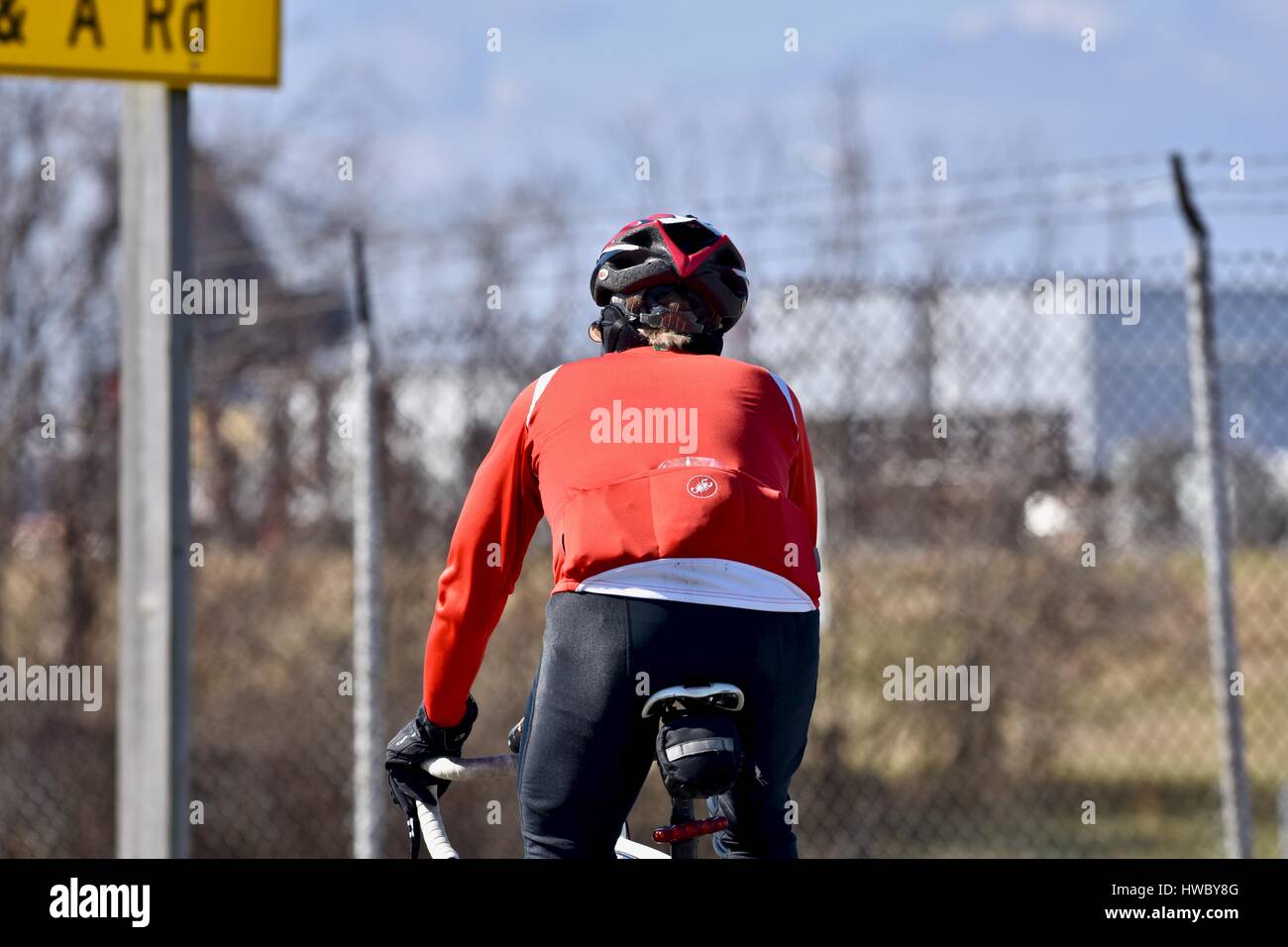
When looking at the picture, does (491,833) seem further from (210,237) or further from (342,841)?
(210,237)

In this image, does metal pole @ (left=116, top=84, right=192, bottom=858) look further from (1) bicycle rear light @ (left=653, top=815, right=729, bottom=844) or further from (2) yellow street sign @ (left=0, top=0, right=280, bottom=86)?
(1) bicycle rear light @ (left=653, top=815, right=729, bottom=844)

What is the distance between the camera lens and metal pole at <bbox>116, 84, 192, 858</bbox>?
479 cm

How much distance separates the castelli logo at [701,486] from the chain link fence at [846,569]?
3530 mm

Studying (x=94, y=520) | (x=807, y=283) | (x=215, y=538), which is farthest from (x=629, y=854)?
(x=94, y=520)

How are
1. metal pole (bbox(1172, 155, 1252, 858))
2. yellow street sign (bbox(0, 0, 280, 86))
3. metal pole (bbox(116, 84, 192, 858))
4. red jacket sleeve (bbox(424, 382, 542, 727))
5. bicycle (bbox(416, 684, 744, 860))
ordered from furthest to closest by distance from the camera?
metal pole (bbox(1172, 155, 1252, 858)) < metal pole (bbox(116, 84, 192, 858)) < yellow street sign (bbox(0, 0, 280, 86)) < red jacket sleeve (bbox(424, 382, 542, 727)) < bicycle (bbox(416, 684, 744, 860))

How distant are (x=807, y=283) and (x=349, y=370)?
2058 mm

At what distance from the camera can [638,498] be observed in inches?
112

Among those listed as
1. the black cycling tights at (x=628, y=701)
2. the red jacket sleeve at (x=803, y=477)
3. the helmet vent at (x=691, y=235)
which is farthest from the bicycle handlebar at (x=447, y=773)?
the helmet vent at (x=691, y=235)

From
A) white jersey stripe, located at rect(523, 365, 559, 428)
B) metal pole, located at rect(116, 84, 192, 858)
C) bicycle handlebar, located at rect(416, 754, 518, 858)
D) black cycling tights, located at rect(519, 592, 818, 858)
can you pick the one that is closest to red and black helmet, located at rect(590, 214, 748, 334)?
white jersey stripe, located at rect(523, 365, 559, 428)

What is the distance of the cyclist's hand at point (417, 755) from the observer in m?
3.12

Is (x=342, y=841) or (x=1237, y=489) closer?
(x=342, y=841)

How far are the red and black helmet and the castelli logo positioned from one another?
0.50 meters

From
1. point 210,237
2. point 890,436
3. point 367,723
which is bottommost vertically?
point 367,723

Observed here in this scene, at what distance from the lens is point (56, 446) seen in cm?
718
